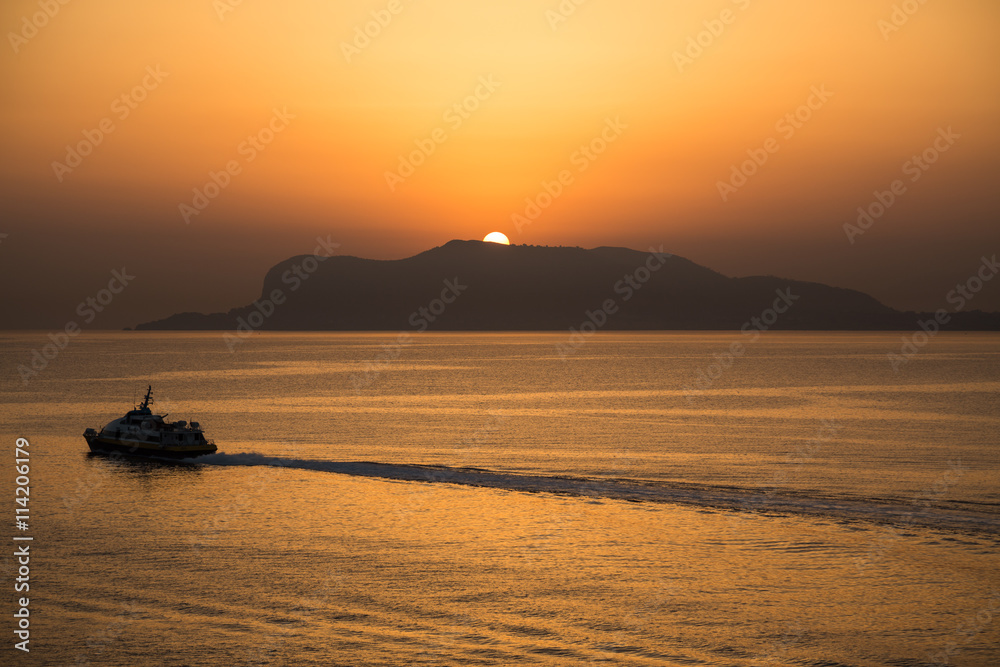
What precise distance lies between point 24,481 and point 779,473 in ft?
186

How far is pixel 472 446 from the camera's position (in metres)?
81.1

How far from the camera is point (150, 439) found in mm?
79062

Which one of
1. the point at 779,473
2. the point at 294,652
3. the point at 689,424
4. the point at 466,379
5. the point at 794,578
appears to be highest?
the point at 466,379

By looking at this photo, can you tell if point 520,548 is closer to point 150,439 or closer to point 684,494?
point 684,494

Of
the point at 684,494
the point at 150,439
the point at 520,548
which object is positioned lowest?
the point at 520,548

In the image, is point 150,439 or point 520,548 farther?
point 150,439

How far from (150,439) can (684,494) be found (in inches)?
1941

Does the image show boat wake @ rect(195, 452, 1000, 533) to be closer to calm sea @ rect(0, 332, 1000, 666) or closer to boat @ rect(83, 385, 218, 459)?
calm sea @ rect(0, 332, 1000, 666)

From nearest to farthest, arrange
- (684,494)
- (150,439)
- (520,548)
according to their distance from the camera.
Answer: (520,548), (684,494), (150,439)

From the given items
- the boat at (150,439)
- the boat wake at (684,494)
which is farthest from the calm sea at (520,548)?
the boat at (150,439)

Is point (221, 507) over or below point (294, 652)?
over

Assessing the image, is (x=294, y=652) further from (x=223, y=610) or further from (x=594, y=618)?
(x=594, y=618)

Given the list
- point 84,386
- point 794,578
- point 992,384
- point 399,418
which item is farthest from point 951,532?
point 84,386

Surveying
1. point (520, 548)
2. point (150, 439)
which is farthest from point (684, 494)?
point (150, 439)
